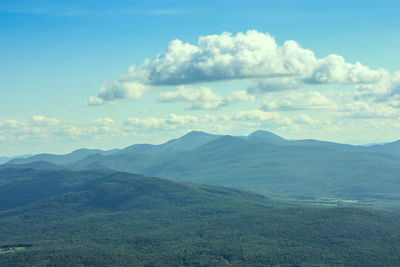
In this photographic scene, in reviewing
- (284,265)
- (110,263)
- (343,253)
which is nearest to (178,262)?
(110,263)

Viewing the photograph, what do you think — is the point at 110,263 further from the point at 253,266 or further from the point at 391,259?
the point at 391,259

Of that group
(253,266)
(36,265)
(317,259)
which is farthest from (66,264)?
(317,259)

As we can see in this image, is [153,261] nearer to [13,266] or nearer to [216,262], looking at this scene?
[216,262]

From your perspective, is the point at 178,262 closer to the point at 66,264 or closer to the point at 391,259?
the point at 66,264

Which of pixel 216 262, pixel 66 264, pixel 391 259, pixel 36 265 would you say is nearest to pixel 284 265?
pixel 216 262

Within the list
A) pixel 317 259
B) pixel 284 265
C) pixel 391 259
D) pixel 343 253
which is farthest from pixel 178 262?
pixel 391 259
